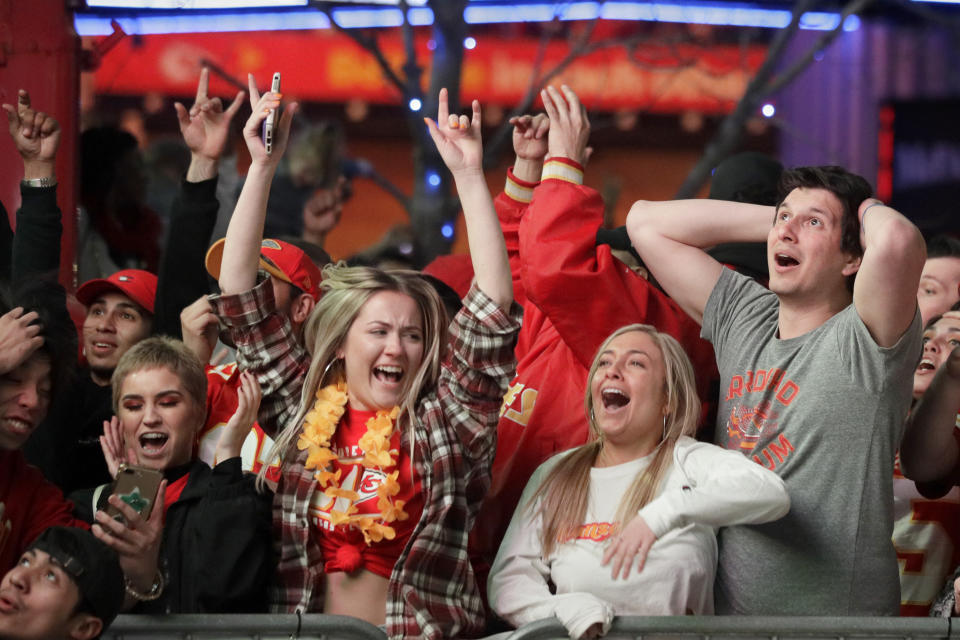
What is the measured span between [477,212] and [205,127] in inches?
42.3

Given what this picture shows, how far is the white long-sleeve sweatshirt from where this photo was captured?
2.45 meters

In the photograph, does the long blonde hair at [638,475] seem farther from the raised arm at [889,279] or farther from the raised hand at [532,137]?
the raised hand at [532,137]

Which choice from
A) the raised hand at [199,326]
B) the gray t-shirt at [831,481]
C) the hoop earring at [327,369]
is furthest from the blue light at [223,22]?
the gray t-shirt at [831,481]

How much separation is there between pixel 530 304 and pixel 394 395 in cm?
63

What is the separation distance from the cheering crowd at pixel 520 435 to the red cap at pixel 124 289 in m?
0.36

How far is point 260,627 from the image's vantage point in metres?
2.39

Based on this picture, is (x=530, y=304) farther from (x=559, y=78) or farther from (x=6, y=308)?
(x=559, y=78)

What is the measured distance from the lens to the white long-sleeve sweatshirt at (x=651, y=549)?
96.6 inches

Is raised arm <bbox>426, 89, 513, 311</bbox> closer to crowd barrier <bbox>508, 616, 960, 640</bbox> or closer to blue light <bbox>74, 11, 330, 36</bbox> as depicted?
crowd barrier <bbox>508, 616, 960, 640</bbox>

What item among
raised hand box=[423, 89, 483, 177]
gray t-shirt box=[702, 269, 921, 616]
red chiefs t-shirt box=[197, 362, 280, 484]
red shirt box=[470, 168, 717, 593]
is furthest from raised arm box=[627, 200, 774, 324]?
red chiefs t-shirt box=[197, 362, 280, 484]

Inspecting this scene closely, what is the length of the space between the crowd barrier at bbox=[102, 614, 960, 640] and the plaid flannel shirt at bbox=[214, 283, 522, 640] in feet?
0.81

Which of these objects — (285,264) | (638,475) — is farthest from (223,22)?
(638,475)

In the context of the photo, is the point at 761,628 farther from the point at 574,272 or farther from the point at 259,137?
the point at 259,137

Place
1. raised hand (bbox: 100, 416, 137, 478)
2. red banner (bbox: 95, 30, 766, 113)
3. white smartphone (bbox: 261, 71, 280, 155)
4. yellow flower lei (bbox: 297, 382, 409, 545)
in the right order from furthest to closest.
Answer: red banner (bbox: 95, 30, 766, 113)
raised hand (bbox: 100, 416, 137, 478)
white smartphone (bbox: 261, 71, 280, 155)
yellow flower lei (bbox: 297, 382, 409, 545)
